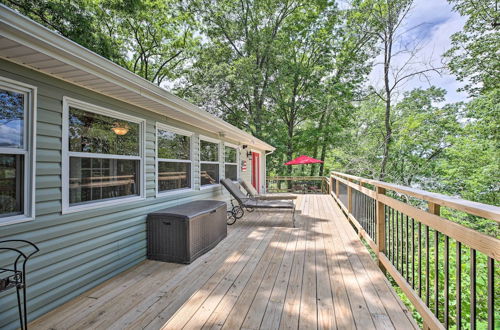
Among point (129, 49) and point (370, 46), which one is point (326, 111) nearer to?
point (370, 46)

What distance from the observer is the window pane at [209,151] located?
5.60 metres

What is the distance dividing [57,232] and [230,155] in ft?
17.4

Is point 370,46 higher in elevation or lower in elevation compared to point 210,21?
lower

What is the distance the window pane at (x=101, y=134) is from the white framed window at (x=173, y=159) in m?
0.53

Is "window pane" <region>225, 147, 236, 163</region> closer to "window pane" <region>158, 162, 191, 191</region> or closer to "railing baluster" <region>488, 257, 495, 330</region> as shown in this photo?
"window pane" <region>158, 162, 191, 191</region>

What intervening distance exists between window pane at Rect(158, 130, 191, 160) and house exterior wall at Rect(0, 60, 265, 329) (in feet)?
3.15

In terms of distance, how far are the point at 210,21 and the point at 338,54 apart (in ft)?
27.0

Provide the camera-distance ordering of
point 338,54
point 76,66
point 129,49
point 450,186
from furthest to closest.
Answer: point 338,54
point 129,49
point 450,186
point 76,66

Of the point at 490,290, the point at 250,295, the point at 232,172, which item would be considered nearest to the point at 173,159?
the point at 250,295

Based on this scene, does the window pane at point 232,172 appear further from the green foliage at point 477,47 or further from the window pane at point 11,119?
the green foliage at point 477,47

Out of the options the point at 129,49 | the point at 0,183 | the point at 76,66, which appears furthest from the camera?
the point at 129,49

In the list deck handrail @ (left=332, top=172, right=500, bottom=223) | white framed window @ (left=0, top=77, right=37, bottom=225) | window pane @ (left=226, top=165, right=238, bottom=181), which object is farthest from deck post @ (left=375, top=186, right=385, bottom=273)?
window pane @ (left=226, top=165, right=238, bottom=181)

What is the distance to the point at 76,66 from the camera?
6.95ft

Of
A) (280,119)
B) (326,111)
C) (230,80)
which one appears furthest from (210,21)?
(326,111)
